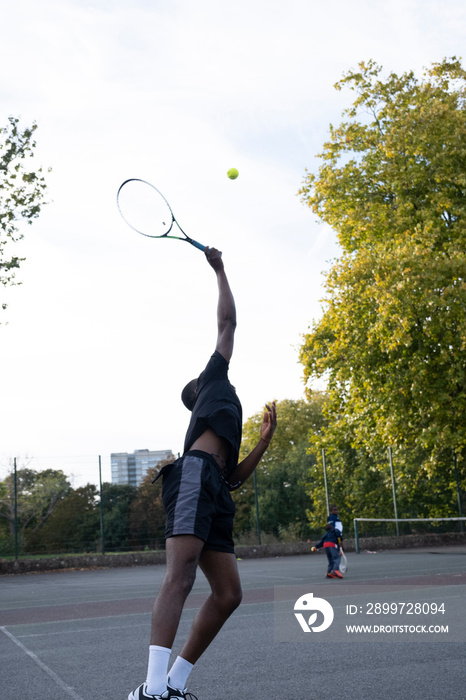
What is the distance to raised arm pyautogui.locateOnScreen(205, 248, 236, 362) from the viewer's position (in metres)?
3.96

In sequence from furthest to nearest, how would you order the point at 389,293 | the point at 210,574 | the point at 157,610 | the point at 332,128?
the point at 332,128 → the point at 389,293 → the point at 210,574 → the point at 157,610

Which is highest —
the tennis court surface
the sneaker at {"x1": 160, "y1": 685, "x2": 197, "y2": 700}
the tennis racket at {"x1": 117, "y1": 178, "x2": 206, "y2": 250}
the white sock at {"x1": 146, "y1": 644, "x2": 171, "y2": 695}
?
the tennis racket at {"x1": 117, "y1": 178, "x2": 206, "y2": 250}

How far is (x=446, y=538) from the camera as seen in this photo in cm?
2430

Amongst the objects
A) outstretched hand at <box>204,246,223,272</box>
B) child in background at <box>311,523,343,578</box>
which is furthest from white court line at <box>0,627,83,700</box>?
child in background at <box>311,523,343,578</box>

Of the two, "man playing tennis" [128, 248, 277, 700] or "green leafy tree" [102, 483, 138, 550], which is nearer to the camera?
"man playing tennis" [128, 248, 277, 700]

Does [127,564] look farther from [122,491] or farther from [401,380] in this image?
[401,380]

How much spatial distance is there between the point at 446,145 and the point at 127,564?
1521 centimetres

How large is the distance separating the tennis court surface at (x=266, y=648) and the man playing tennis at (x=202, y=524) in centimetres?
97

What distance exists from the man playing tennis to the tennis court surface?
3.19 feet

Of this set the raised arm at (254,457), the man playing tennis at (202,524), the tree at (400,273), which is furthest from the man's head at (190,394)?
the tree at (400,273)

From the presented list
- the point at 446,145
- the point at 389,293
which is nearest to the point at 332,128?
the point at 446,145

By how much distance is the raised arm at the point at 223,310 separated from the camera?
3961 mm

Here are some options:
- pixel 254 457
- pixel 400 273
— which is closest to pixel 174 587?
pixel 254 457

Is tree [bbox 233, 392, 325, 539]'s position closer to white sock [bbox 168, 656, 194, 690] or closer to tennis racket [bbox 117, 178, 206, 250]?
tennis racket [bbox 117, 178, 206, 250]
